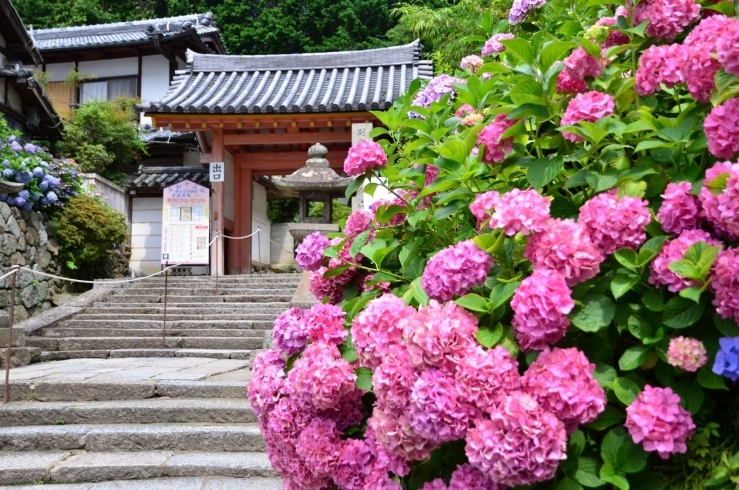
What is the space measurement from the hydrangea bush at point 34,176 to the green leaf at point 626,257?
9372 mm

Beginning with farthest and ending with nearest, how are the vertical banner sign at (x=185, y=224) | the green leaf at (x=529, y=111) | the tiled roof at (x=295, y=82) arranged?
the vertical banner sign at (x=185, y=224), the tiled roof at (x=295, y=82), the green leaf at (x=529, y=111)

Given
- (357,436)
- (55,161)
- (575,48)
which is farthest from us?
(55,161)

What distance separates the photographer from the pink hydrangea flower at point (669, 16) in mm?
1388

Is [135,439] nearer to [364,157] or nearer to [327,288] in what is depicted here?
[327,288]

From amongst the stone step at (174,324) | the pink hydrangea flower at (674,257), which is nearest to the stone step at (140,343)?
the stone step at (174,324)

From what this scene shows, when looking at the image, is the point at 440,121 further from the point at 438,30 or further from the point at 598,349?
the point at 438,30

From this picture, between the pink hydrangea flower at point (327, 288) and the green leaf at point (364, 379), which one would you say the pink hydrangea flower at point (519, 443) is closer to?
the green leaf at point (364, 379)

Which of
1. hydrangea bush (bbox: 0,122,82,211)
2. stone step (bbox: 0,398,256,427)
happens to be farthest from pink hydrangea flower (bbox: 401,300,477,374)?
hydrangea bush (bbox: 0,122,82,211)

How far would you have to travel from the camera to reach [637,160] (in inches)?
55.3

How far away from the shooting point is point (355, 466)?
4.82 feet

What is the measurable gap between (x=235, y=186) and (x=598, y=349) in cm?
1203

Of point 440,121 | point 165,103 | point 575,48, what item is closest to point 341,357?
point 440,121

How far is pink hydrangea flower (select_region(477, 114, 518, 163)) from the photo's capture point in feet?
4.84

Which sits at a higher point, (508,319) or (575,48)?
(575,48)
